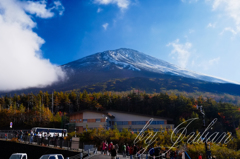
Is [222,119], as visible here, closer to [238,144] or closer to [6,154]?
[238,144]

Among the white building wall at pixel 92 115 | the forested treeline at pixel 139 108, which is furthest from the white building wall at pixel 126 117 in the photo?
the forested treeline at pixel 139 108

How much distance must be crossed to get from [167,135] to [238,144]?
9.41m

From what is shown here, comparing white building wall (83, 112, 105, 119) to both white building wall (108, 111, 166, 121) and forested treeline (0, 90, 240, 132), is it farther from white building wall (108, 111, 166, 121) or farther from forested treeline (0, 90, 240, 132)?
forested treeline (0, 90, 240, 132)

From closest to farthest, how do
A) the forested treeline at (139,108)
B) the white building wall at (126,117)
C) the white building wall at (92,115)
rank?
the white building wall at (92,115)
the white building wall at (126,117)
the forested treeline at (139,108)

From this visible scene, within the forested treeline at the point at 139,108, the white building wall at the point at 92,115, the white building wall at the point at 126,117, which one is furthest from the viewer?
the forested treeline at the point at 139,108

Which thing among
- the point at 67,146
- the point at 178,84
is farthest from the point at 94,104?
the point at 178,84

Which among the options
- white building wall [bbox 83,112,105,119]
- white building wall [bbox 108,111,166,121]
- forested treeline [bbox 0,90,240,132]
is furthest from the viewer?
forested treeline [bbox 0,90,240,132]

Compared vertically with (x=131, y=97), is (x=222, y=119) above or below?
below

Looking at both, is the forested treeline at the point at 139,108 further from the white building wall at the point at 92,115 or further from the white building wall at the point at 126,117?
the white building wall at the point at 92,115

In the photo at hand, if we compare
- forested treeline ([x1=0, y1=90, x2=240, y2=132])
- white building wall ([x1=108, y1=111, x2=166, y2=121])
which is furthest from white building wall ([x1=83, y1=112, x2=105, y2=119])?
forested treeline ([x1=0, y1=90, x2=240, y2=132])

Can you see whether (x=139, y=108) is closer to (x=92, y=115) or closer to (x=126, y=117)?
(x=126, y=117)

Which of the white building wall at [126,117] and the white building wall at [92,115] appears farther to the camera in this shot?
the white building wall at [126,117]

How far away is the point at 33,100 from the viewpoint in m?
91.4

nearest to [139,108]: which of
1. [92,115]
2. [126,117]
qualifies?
[126,117]
